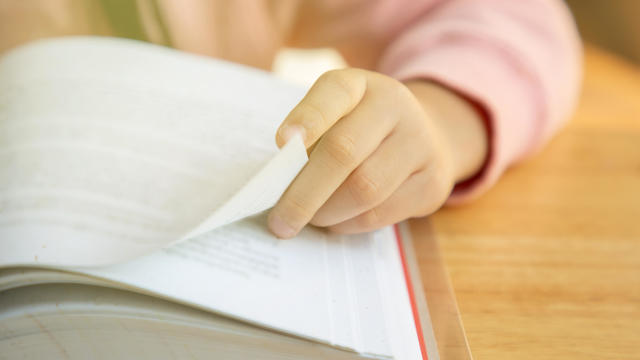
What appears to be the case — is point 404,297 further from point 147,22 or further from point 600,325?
point 147,22

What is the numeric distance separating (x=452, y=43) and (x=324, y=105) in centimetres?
22

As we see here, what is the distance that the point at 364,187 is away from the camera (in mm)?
268

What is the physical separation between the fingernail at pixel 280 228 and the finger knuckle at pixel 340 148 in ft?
0.13

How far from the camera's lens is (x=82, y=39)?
382 mm

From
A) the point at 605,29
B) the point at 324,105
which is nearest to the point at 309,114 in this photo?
the point at 324,105

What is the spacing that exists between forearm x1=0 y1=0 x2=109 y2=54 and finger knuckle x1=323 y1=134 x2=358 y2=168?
1.04 feet

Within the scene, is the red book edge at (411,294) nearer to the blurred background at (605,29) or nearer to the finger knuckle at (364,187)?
the finger knuckle at (364,187)

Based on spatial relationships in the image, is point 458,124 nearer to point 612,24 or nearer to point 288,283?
point 288,283

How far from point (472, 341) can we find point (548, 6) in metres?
0.35

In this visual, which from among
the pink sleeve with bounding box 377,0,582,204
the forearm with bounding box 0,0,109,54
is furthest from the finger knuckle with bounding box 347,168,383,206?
the forearm with bounding box 0,0,109,54

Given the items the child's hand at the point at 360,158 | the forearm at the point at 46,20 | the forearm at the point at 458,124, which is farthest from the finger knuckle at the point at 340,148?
the forearm at the point at 46,20

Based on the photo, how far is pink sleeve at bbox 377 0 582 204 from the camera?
38 cm

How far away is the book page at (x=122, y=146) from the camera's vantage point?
9.7 inches

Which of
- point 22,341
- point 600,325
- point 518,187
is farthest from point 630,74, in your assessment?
point 22,341
